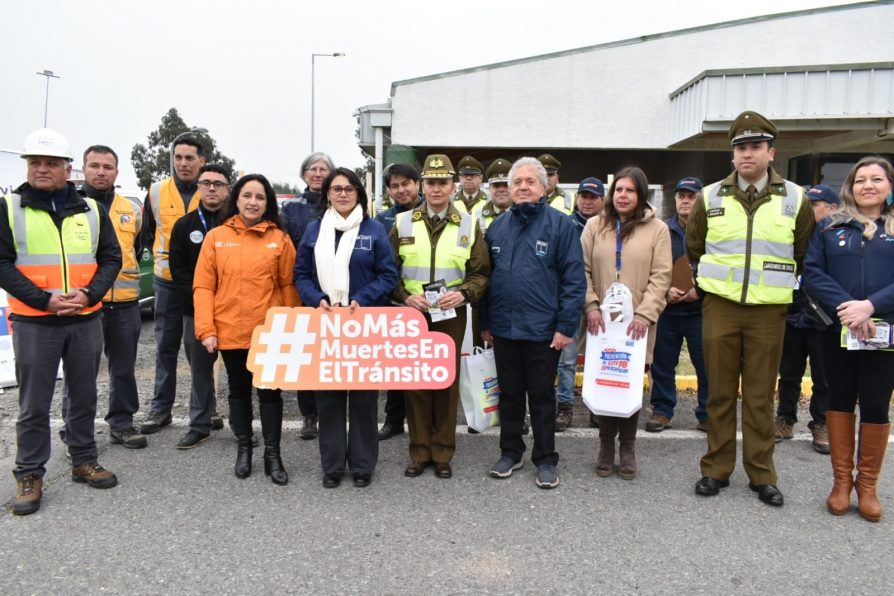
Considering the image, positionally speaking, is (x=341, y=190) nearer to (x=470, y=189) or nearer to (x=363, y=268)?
(x=363, y=268)

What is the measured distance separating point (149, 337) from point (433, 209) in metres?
6.48

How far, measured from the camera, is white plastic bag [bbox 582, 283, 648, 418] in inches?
156

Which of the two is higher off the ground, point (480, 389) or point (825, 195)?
point (825, 195)

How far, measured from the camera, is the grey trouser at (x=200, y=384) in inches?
181

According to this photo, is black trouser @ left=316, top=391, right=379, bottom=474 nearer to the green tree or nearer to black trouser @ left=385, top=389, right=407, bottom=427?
black trouser @ left=385, top=389, right=407, bottom=427

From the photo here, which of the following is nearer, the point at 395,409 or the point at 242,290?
the point at 242,290

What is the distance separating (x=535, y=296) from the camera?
12.7 feet

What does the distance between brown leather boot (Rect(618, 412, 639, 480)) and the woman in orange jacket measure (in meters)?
2.22

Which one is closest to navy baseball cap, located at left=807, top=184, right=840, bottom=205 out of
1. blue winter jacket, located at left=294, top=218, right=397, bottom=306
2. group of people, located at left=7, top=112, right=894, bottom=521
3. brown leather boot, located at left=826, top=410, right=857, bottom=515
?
group of people, located at left=7, top=112, right=894, bottom=521

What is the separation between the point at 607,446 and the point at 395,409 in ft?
5.72

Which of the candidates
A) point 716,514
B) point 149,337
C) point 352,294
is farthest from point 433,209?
point 149,337

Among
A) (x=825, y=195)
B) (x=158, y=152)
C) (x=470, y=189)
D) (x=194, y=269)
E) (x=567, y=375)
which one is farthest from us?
(x=158, y=152)

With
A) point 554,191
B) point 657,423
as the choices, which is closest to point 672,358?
point 657,423

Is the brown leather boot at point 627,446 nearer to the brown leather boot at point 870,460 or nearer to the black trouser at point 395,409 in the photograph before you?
the brown leather boot at point 870,460
